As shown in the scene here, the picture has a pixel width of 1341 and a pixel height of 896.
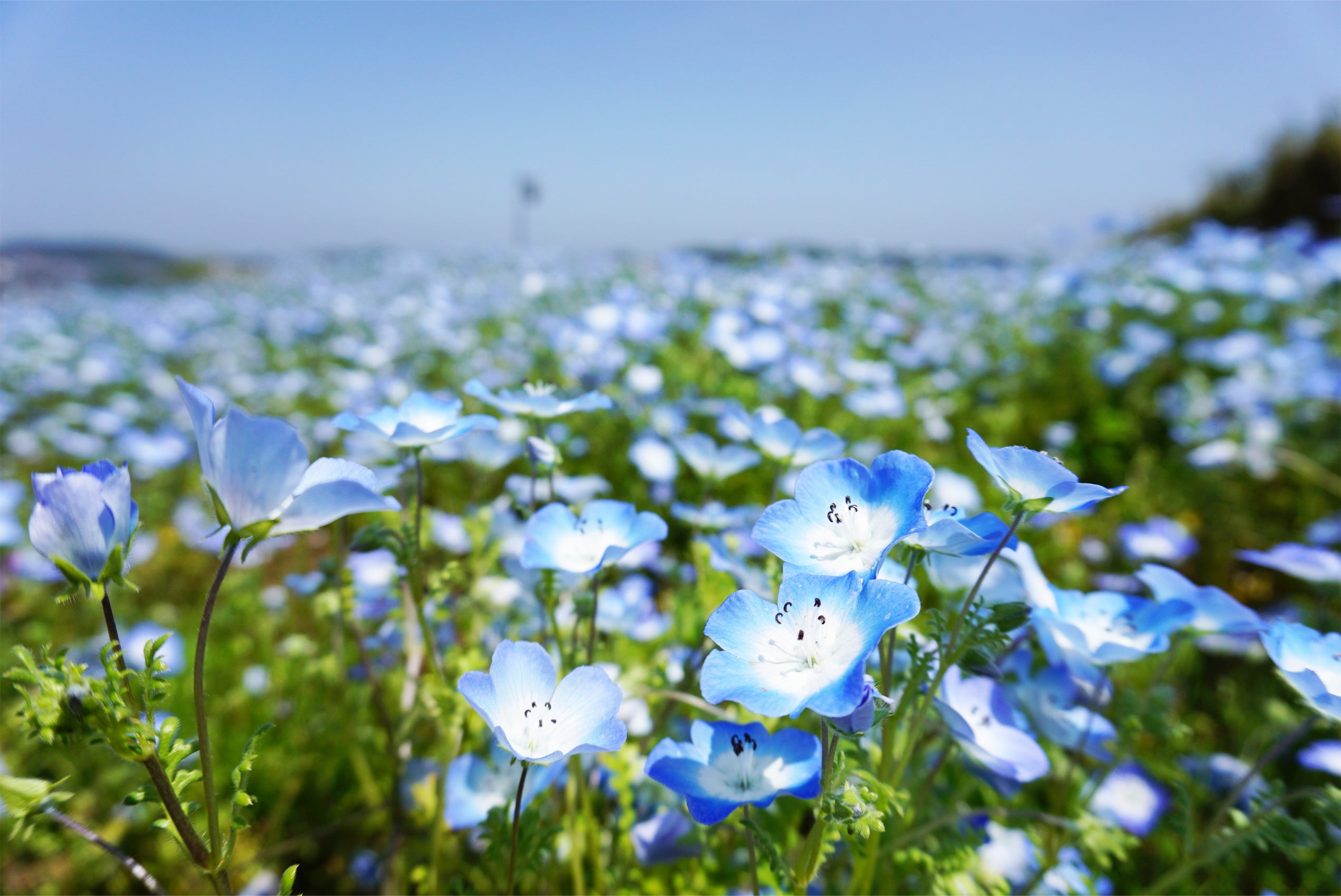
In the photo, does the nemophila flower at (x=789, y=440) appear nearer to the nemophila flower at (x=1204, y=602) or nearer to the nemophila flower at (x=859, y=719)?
the nemophila flower at (x=1204, y=602)

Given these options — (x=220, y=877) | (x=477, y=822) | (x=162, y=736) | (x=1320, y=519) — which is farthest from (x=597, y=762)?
(x=1320, y=519)

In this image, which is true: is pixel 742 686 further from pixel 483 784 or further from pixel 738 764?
pixel 483 784

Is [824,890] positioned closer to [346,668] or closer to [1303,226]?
[346,668]

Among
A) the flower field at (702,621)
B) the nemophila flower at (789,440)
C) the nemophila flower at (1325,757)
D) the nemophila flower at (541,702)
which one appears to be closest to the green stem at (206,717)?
the flower field at (702,621)

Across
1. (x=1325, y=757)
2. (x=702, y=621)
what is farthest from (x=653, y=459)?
(x=1325, y=757)

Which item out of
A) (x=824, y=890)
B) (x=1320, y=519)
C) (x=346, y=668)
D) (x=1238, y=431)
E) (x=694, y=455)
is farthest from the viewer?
(x=1238, y=431)

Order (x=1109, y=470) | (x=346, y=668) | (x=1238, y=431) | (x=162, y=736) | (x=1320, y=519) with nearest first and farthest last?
(x=162, y=736)
(x=346, y=668)
(x=1320, y=519)
(x=1238, y=431)
(x=1109, y=470)

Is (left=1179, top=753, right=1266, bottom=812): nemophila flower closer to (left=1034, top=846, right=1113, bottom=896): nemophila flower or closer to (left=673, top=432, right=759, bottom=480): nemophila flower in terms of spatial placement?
(left=1034, top=846, right=1113, bottom=896): nemophila flower
